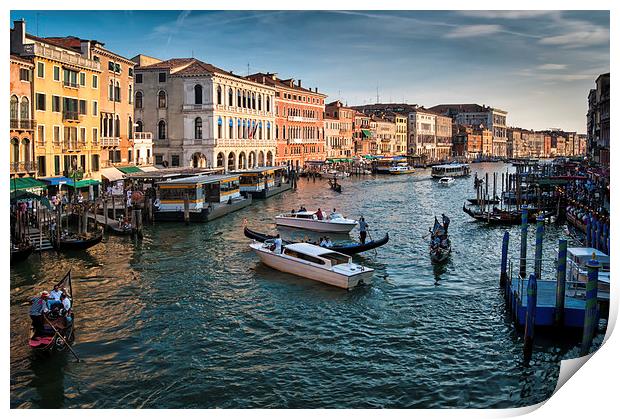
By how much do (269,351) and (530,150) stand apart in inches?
2589

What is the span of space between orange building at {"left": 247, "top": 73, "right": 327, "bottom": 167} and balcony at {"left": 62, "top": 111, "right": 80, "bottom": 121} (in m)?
11.9

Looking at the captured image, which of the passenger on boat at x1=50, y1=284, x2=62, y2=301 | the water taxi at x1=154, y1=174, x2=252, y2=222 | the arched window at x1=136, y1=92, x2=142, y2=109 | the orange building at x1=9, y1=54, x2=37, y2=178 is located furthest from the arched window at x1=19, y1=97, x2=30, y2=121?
the arched window at x1=136, y1=92, x2=142, y2=109

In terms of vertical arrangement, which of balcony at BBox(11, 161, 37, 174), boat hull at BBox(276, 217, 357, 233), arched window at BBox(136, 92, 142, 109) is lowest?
boat hull at BBox(276, 217, 357, 233)

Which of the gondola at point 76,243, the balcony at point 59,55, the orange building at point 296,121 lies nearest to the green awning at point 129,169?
the balcony at point 59,55

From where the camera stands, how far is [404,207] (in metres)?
14.8

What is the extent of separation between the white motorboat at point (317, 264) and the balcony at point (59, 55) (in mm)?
5247

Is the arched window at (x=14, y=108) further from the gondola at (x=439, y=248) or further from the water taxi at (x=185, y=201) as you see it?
the gondola at (x=439, y=248)

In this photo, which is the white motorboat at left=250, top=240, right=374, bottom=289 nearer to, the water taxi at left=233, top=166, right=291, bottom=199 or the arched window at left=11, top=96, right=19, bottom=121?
the arched window at left=11, top=96, right=19, bottom=121

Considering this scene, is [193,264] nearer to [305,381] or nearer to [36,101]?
[305,381]

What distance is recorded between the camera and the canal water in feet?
13.5

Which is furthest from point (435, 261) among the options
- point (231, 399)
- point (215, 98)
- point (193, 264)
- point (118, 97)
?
point (215, 98)

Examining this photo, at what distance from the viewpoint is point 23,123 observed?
949cm

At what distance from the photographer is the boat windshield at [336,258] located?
6.94 m

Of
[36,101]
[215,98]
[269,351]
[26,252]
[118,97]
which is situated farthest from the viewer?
[215,98]
